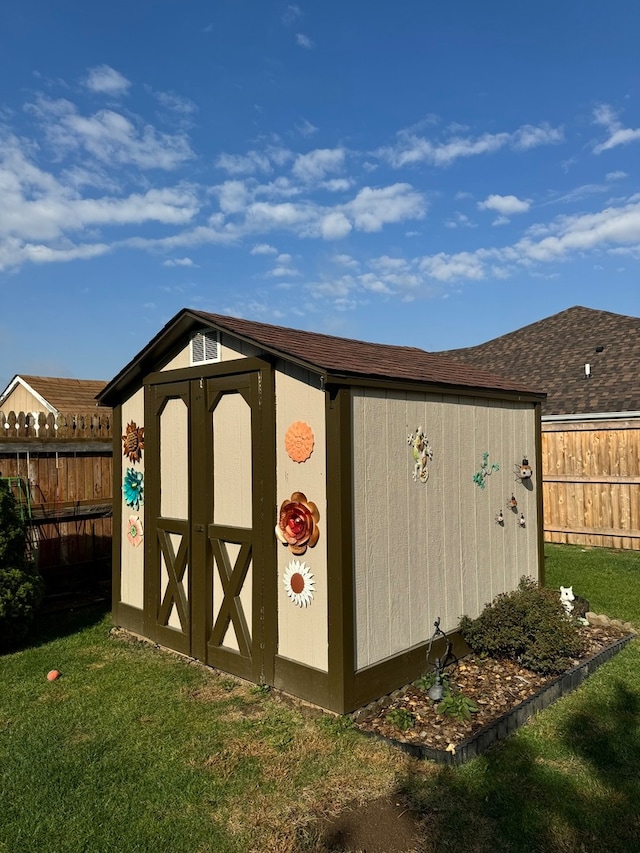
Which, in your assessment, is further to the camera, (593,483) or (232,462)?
(593,483)

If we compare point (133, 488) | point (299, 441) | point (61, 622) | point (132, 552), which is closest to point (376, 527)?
point (299, 441)

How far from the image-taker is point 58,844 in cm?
273

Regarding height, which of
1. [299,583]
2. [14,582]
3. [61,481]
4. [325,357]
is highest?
[325,357]

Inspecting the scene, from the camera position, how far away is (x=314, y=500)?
4.25 meters

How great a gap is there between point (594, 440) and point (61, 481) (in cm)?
979

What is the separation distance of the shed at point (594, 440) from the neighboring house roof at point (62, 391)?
11.8 meters

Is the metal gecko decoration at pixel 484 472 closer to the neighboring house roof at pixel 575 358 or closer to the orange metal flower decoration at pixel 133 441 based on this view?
the orange metal flower decoration at pixel 133 441

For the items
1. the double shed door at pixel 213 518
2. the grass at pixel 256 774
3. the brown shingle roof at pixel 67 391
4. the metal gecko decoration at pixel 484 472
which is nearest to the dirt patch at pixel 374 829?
the grass at pixel 256 774

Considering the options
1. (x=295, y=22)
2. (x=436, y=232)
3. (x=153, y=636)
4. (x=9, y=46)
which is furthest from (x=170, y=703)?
(x=436, y=232)

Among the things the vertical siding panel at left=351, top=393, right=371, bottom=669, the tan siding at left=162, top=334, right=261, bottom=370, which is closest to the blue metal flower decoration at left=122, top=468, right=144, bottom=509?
the tan siding at left=162, top=334, right=261, bottom=370

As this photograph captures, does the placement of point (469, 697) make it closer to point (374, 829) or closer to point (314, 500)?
point (374, 829)

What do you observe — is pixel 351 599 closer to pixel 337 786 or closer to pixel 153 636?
pixel 337 786

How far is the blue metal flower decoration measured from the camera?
6.16 metres

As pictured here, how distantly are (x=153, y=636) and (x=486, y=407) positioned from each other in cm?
425
